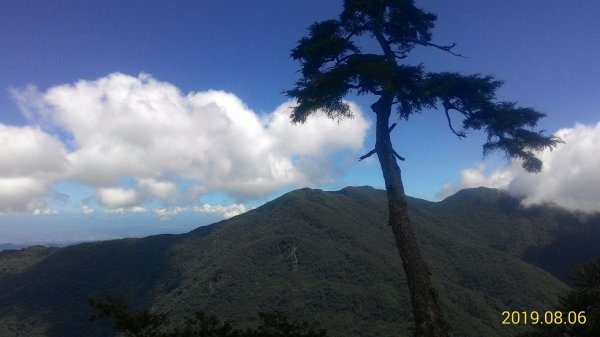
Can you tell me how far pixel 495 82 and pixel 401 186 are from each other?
3344 millimetres

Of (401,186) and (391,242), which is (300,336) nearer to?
(401,186)

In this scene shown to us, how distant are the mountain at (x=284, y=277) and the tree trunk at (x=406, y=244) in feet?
280

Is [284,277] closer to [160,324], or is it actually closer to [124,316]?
[160,324]

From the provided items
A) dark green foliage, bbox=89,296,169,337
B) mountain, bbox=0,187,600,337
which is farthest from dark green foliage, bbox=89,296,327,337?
mountain, bbox=0,187,600,337

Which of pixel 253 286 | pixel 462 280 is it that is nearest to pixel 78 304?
pixel 253 286

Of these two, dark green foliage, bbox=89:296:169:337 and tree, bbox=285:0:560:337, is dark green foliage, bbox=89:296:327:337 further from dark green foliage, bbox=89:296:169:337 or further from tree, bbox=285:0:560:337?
tree, bbox=285:0:560:337

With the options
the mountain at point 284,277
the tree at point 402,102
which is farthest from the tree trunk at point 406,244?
the mountain at point 284,277

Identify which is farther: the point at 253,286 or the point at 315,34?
the point at 253,286

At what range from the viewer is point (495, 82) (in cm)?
846

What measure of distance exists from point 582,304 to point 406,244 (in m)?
3.04

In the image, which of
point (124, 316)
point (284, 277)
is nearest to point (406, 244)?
point (124, 316)

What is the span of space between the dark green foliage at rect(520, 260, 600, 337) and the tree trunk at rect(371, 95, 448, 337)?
1.71 metres

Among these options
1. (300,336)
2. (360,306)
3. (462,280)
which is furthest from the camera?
(462,280)

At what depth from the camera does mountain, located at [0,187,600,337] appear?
112 metres
